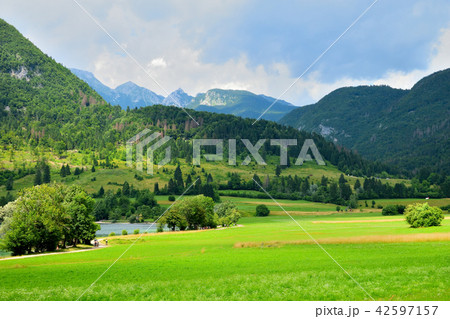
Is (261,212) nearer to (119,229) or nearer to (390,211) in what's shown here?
(390,211)

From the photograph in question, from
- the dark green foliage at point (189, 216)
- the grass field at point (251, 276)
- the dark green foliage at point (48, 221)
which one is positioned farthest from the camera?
the dark green foliage at point (189, 216)

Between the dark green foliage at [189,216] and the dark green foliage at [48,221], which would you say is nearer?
the dark green foliage at [48,221]

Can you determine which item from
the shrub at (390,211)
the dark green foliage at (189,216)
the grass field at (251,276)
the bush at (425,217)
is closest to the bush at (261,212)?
the dark green foliage at (189,216)

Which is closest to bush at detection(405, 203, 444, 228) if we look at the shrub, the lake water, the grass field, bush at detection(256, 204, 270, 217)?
the grass field

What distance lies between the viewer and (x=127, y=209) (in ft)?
627

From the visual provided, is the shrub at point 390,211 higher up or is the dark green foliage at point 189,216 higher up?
the dark green foliage at point 189,216

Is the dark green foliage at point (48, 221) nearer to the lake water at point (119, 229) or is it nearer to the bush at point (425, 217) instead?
the lake water at point (119, 229)

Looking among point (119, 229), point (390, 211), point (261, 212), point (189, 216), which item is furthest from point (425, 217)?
point (119, 229)

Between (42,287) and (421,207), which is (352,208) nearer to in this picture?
(421,207)

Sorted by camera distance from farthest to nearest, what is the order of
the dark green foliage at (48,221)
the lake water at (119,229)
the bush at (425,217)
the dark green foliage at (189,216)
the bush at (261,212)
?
the bush at (261,212)
the lake water at (119,229)
the dark green foliage at (189,216)
the bush at (425,217)
the dark green foliage at (48,221)

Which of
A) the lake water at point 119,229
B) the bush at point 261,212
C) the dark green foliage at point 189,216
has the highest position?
the dark green foliage at point 189,216

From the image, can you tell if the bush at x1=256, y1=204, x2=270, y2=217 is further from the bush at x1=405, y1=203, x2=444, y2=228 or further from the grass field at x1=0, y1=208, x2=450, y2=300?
the grass field at x1=0, y1=208, x2=450, y2=300

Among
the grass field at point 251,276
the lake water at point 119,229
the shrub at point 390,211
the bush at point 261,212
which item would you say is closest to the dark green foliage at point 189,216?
the lake water at point 119,229
